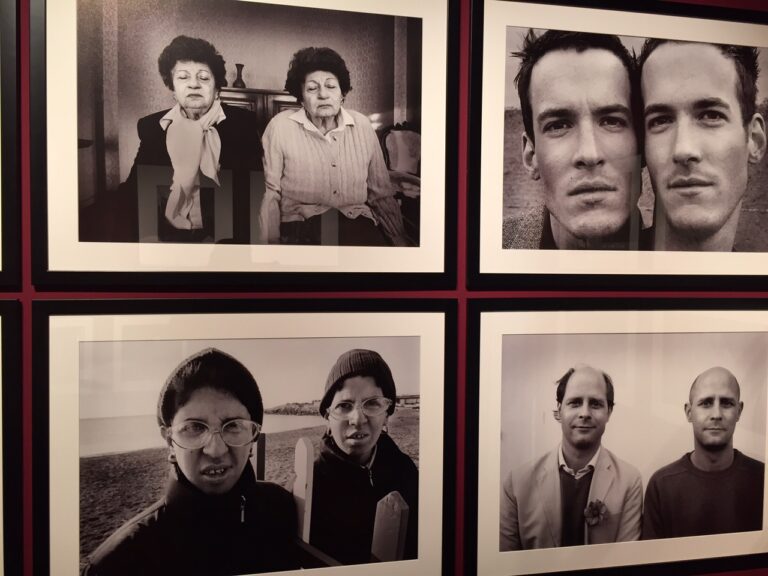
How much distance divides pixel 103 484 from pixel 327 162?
2.38 feet

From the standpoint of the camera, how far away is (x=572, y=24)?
1.30 meters

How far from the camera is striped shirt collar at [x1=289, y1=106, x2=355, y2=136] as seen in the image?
1198 mm

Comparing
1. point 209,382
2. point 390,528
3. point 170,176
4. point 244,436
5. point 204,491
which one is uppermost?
point 170,176

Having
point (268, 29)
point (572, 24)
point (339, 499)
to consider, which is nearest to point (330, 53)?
point (268, 29)

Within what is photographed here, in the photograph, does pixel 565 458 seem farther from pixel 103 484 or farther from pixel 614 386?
pixel 103 484

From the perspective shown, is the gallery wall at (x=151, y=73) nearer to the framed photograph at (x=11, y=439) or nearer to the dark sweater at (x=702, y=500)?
the framed photograph at (x=11, y=439)

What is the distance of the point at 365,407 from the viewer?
1.25m

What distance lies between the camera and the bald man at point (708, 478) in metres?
1.39

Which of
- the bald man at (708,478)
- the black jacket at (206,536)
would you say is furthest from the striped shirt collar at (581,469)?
the black jacket at (206,536)

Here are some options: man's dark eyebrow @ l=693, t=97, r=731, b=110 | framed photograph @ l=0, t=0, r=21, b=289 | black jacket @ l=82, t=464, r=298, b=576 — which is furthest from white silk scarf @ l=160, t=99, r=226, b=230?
man's dark eyebrow @ l=693, t=97, r=731, b=110

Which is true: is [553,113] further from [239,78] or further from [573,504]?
[573,504]

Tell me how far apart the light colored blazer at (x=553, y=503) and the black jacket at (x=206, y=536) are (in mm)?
456

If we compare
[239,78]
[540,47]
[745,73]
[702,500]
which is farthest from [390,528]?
[745,73]

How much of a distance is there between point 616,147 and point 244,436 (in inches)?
37.7
